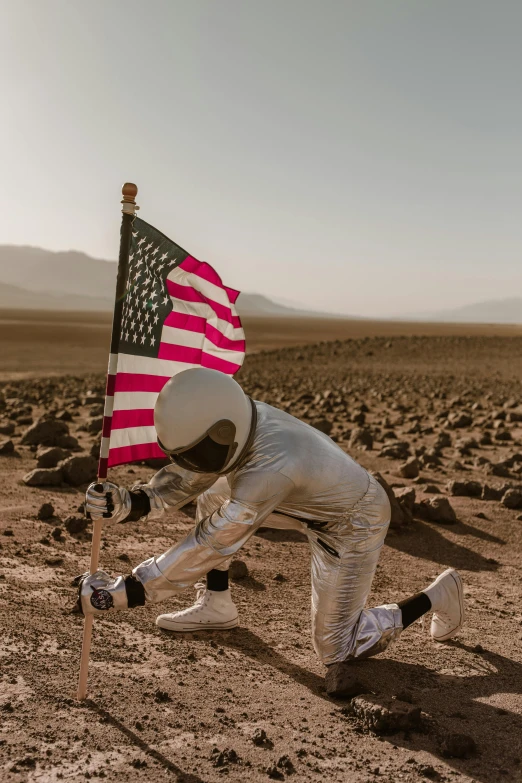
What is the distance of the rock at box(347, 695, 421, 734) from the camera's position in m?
2.90

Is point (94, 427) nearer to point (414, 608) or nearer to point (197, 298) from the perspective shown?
point (197, 298)

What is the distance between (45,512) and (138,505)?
257 cm

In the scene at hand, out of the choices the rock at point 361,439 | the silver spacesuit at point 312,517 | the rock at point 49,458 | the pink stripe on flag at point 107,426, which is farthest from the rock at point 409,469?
the pink stripe on flag at point 107,426

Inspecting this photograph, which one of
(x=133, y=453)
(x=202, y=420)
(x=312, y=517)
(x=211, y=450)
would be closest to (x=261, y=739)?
(x=312, y=517)

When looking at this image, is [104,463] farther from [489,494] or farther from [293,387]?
[293,387]

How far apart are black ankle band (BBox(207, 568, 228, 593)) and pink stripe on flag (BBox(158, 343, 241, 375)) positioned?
1.18m

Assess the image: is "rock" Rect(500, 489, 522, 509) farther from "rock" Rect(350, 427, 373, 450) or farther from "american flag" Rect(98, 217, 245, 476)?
"american flag" Rect(98, 217, 245, 476)

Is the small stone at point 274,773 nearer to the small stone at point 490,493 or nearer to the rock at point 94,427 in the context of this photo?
the small stone at point 490,493

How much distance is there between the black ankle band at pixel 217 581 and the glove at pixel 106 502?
855mm

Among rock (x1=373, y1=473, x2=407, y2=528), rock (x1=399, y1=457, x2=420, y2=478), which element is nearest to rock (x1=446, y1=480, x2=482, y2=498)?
rock (x1=399, y1=457, x2=420, y2=478)

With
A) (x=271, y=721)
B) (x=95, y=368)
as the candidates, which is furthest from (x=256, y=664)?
(x=95, y=368)

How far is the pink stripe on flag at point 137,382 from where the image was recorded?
3555 millimetres

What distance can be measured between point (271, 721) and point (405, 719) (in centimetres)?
57

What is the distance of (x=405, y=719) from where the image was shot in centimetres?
291
